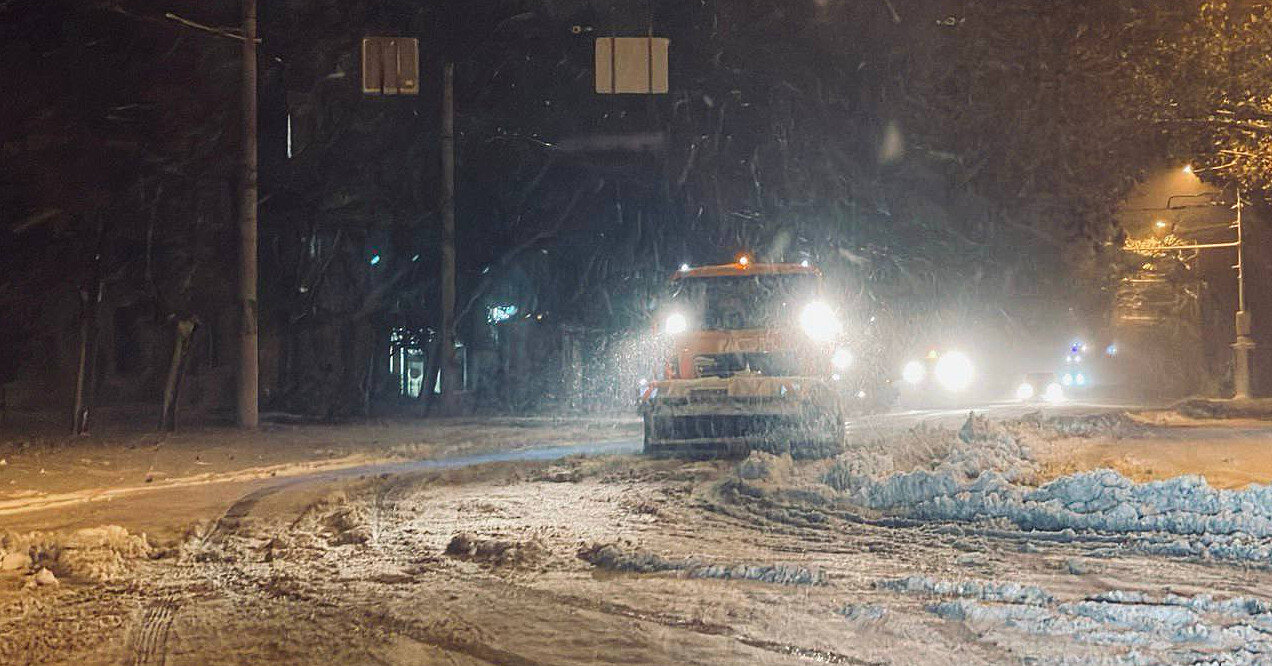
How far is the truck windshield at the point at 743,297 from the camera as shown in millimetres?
19297

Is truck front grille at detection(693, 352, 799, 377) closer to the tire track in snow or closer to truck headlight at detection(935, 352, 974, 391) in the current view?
the tire track in snow

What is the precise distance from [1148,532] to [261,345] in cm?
2729

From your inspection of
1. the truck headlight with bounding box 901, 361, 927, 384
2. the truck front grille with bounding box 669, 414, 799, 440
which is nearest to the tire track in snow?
the truck front grille with bounding box 669, 414, 799, 440

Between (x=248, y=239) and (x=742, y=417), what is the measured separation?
1001cm

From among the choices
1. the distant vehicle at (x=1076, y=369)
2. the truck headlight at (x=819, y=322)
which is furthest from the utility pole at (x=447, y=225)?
the distant vehicle at (x=1076, y=369)

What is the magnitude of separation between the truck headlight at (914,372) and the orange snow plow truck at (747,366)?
14.7 metres

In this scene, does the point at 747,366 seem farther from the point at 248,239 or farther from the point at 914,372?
the point at 914,372

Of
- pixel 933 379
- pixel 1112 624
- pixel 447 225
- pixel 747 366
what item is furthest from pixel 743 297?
pixel 933 379

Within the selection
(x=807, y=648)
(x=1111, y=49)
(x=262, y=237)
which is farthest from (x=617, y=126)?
(x=807, y=648)

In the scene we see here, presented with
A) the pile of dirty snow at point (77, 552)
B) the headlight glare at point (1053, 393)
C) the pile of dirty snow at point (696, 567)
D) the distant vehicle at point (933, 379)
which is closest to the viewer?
the pile of dirty snow at point (696, 567)

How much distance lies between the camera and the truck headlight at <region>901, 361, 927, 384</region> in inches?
1351

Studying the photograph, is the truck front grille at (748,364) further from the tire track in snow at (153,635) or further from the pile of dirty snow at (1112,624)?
the tire track in snow at (153,635)

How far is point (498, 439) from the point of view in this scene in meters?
22.9

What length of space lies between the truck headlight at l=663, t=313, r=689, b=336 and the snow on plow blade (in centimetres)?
147
